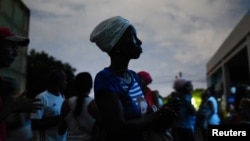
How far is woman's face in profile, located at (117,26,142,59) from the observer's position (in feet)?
7.22

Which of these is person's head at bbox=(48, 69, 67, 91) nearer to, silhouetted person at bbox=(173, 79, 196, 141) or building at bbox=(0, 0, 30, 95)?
silhouetted person at bbox=(173, 79, 196, 141)

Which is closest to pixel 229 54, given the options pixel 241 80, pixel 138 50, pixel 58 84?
pixel 241 80

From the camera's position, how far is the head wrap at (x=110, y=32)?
2.18 m

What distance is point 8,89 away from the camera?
2.46 m

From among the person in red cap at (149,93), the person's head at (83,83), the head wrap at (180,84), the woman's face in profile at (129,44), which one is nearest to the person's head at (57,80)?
the person's head at (83,83)

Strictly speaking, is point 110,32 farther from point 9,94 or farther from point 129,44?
point 9,94

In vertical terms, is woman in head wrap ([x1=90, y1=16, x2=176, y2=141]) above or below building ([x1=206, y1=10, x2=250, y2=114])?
below

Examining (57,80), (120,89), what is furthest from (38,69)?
(120,89)

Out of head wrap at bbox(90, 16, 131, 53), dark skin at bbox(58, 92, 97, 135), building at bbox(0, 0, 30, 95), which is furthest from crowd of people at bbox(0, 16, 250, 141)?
building at bbox(0, 0, 30, 95)

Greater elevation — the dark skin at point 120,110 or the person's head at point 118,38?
the person's head at point 118,38

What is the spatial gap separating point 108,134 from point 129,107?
191mm

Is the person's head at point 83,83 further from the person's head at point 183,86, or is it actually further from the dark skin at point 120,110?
the person's head at point 183,86

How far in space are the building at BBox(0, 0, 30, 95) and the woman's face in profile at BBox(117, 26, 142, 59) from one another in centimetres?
1661

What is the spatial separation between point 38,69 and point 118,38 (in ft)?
137
